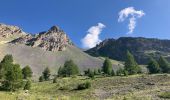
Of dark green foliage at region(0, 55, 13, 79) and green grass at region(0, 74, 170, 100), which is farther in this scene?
dark green foliage at region(0, 55, 13, 79)

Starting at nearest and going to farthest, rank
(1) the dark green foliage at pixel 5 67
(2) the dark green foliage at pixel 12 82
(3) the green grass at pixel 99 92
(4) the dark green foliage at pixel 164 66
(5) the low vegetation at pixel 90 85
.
Result: (3) the green grass at pixel 99 92, (5) the low vegetation at pixel 90 85, (2) the dark green foliage at pixel 12 82, (1) the dark green foliage at pixel 5 67, (4) the dark green foliage at pixel 164 66

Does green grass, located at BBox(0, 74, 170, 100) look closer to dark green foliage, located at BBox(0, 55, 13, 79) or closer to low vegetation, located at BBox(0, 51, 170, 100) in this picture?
low vegetation, located at BBox(0, 51, 170, 100)

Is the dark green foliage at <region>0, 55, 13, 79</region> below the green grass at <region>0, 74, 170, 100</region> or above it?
above

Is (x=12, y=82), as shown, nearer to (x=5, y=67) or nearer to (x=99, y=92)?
(x=99, y=92)

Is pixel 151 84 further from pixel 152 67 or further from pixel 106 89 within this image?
pixel 152 67

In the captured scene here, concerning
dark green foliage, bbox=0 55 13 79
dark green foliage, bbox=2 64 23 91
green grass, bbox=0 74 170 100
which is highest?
dark green foliage, bbox=0 55 13 79

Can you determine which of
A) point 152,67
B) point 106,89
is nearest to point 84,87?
point 106,89

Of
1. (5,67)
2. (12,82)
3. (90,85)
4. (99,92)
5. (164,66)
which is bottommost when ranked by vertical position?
(99,92)

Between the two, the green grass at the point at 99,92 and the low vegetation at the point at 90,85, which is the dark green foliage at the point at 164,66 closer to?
the low vegetation at the point at 90,85

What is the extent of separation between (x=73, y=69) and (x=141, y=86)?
63.9m

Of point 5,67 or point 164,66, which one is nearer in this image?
point 5,67

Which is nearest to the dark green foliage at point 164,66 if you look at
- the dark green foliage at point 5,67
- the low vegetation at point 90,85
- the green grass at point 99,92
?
the low vegetation at point 90,85

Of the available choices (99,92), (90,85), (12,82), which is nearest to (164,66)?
(90,85)

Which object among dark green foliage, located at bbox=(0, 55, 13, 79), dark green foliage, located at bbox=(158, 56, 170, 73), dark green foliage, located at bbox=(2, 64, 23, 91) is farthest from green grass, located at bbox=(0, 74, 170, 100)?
dark green foliage, located at bbox=(158, 56, 170, 73)
